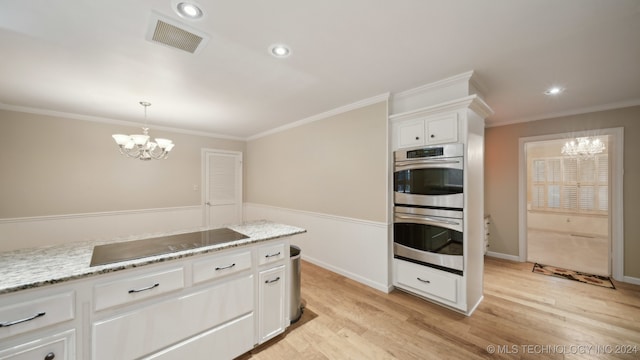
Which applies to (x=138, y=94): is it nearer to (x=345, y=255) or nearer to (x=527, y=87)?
(x=345, y=255)

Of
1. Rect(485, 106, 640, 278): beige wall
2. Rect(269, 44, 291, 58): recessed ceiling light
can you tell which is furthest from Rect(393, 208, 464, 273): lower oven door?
Rect(485, 106, 640, 278): beige wall

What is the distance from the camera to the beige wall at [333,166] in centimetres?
307

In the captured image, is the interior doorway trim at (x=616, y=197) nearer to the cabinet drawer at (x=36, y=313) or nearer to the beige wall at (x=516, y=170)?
the beige wall at (x=516, y=170)

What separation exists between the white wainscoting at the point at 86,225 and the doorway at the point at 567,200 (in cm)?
755

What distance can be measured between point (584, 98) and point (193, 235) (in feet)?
16.5

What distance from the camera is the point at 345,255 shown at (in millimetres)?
3457

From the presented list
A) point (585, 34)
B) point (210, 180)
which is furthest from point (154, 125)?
point (585, 34)

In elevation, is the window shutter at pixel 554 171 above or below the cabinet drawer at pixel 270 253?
above

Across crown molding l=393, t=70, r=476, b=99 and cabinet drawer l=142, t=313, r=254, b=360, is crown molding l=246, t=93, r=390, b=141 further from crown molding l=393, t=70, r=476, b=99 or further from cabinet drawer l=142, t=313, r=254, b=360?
cabinet drawer l=142, t=313, r=254, b=360

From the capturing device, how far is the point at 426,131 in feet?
8.64

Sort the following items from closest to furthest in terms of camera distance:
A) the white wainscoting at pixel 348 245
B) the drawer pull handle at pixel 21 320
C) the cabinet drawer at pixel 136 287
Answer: the drawer pull handle at pixel 21 320, the cabinet drawer at pixel 136 287, the white wainscoting at pixel 348 245

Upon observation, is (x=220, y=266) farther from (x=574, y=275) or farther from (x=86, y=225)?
(x=574, y=275)

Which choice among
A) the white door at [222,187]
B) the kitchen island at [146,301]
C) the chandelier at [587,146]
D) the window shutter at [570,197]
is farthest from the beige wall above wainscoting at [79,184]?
the window shutter at [570,197]

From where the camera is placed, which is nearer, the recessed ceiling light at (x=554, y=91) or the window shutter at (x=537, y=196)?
the recessed ceiling light at (x=554, y=91)
